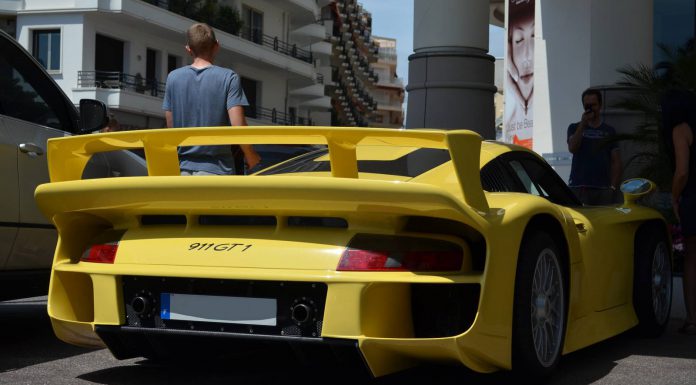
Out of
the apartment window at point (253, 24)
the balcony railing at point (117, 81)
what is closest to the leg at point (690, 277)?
the balcony railing at point (117, 81)

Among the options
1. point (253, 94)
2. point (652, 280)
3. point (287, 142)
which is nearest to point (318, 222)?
point (287, 142)

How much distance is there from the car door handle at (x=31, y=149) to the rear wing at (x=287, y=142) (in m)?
1.23

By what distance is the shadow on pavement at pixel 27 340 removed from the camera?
543 cm

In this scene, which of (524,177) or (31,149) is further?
(31,149)

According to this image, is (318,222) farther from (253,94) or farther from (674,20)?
(253,94)

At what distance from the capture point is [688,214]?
22.7 ft

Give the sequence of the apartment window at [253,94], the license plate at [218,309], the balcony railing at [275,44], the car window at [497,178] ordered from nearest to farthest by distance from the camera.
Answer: the license plate at [218,309], the car window at [497,178], the balcony railing at [275,44], the apartment window at [253,94]

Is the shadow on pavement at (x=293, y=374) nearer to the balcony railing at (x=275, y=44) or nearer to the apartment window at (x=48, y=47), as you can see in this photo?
the apartment window at (x=48, y=47)

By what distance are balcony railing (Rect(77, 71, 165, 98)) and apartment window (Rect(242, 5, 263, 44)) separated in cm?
1051

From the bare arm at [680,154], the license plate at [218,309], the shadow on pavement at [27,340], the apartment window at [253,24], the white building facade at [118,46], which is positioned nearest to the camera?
the license plate at [218,309]

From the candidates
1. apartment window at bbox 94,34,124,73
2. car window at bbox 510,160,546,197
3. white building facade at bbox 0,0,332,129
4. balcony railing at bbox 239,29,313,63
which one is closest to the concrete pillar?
car window at bbox 510,160,546,197

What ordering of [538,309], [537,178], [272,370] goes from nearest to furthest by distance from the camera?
[538,309] → [272,370] → [537,178]

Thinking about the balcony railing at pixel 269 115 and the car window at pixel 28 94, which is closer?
the car window at pixel 28 94

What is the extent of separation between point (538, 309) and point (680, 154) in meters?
2.65
